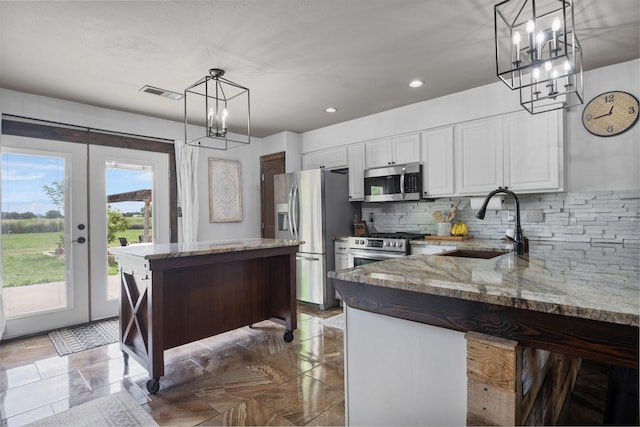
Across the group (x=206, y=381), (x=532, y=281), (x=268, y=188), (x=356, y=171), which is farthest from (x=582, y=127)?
(x=268, y=188)

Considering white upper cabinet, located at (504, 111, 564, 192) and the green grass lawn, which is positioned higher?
white upper cabinet, located at (504, 111, 564, 192)

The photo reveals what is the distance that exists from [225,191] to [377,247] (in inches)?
→ 95.9

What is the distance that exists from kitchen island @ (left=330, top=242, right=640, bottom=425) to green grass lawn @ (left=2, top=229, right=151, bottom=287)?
3.56 metres

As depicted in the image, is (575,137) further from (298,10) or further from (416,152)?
(298,10)

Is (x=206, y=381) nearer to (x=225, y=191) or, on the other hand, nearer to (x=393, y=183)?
(x=393, y=183)

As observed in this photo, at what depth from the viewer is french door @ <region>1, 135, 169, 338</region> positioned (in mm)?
3367

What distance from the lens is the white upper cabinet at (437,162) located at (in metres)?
3.73

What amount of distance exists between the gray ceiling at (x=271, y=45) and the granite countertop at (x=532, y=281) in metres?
1.61

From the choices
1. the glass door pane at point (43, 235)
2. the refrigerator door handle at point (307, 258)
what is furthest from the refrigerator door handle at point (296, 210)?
the glass door pane at point (43, 235)

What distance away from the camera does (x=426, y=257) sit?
192cm

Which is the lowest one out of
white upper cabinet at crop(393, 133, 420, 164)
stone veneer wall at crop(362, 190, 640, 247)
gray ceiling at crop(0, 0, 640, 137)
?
stone veneer wall at crop(362, 190, 640, 247)

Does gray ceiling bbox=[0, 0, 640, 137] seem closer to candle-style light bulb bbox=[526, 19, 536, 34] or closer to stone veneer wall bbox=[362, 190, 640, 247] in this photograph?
candle-style light bulb bbox=[526, 19, 536, 34]

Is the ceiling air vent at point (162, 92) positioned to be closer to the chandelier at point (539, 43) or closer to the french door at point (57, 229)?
the french door at point (57, 229)

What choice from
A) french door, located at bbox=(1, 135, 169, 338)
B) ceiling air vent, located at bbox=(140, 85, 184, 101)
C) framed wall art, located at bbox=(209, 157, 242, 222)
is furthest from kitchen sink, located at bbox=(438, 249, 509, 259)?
french door, located at bbox=(1, 135, 169, 338)
